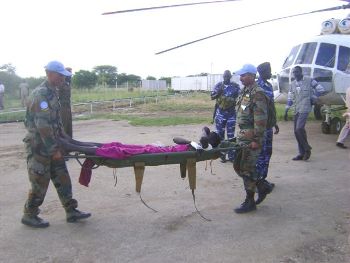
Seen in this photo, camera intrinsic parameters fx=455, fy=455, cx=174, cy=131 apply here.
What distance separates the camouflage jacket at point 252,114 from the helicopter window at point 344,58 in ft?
23.4

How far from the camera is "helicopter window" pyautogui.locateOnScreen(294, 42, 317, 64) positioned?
40.6 feet

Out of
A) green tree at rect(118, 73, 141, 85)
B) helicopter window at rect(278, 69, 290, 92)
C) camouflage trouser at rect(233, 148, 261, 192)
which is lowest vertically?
camouflage trouser at rect(233, 148, 261, 192)

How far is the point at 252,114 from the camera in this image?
233 inches

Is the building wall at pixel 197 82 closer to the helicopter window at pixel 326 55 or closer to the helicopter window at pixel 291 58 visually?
the helicopter window at pixel 291 58

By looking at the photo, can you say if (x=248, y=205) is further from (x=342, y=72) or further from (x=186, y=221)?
(x=342, y=72)

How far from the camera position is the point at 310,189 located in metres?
7.10

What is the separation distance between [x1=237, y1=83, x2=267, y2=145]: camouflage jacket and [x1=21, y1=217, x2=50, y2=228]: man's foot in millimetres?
2674

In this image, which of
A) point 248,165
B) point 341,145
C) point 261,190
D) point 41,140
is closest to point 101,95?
point 341,145

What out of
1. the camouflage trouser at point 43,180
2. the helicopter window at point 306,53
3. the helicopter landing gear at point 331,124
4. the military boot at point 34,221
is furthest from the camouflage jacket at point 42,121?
the helicopter landing gear at point 331,124

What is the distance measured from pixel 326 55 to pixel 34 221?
31.1 ft

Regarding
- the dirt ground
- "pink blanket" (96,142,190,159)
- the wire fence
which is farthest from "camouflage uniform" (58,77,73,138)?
the wire fence

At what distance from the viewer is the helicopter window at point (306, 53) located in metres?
12.4

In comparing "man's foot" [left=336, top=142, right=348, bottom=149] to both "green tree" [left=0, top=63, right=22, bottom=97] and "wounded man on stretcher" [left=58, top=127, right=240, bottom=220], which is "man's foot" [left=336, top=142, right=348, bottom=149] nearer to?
"wounded man on stretcher" [left=58, top=127, right=240, bottom=220]

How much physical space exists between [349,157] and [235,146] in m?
4.86
